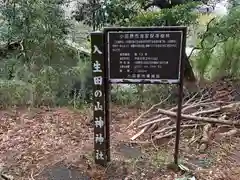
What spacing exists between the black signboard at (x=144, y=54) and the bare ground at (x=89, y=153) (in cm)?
84

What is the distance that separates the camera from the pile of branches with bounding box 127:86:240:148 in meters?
4.01

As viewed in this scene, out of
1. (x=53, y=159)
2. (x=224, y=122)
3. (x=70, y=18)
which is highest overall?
(x=70, y=18)

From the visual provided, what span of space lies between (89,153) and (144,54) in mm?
1190

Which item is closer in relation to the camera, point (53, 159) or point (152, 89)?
point (53, 159)

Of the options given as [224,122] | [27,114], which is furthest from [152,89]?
[27,114]

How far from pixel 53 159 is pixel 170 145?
1.22 metres

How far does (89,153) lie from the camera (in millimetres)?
3562

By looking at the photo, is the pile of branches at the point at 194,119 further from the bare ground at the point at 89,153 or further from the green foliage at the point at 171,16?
the green foliage at the point at 171,16

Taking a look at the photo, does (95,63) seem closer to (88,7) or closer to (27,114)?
(27,114)

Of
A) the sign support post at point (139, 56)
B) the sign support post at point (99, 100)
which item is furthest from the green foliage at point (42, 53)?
the sign support post at point (139, 56)

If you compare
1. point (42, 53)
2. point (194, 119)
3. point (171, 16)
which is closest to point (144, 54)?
point (194, 119)

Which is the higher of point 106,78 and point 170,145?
point 106,78

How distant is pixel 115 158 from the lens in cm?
348

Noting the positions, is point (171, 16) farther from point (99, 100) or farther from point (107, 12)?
point (99, 100)
